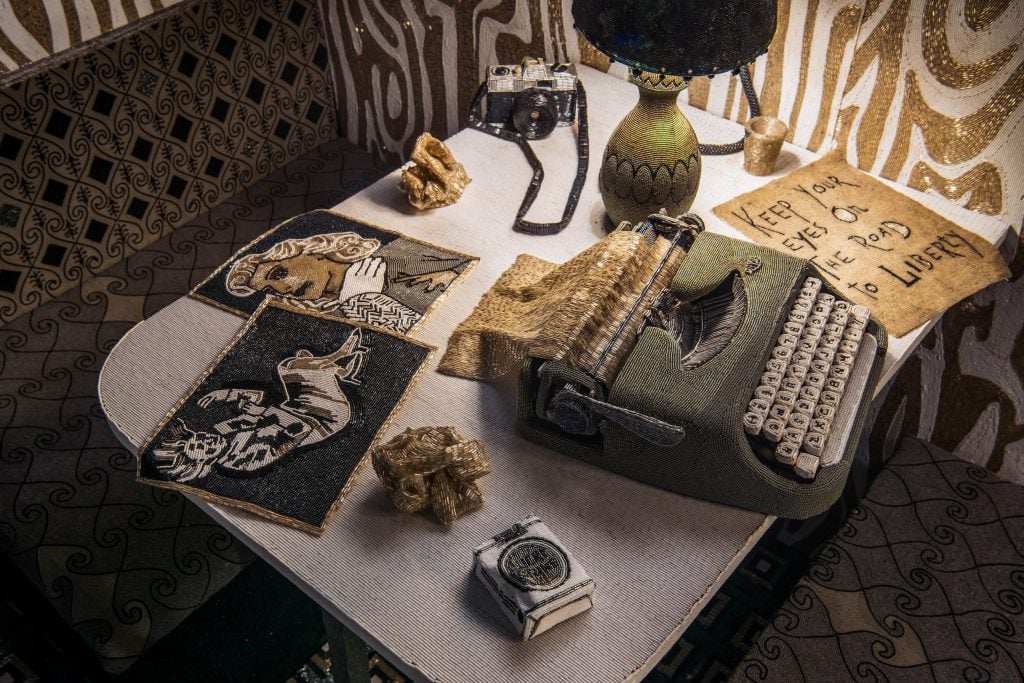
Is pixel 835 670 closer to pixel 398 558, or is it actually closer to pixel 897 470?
pixel 897 470

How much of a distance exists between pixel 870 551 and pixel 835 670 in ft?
0.93

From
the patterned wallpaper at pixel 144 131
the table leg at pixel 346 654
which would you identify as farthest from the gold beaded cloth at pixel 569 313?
the patterned wallpaper at pixel 144 131

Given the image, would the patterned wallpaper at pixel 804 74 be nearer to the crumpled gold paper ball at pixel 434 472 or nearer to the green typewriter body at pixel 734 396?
the green typewriter body at pixel 734 396

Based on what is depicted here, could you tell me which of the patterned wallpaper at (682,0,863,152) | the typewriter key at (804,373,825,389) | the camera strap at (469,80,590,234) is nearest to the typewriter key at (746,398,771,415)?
the typewriter key at (804,373,825,389)

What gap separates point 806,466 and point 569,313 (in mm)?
449

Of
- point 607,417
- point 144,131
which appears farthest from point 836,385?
point 144,131

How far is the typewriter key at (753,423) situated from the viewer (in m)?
1.41

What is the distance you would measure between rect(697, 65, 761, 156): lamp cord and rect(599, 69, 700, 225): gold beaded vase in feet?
1.04

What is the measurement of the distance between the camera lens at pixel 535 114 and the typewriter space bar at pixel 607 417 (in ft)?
3.25

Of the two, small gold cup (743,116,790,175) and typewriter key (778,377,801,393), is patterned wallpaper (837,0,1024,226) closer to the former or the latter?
small gold cup (743,116,790,175)

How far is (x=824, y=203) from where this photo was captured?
6.56 feet

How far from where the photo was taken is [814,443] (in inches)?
55.9

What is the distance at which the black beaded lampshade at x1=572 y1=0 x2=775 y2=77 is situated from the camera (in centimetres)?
154

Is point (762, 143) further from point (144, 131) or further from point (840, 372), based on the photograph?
point (144, 131)
